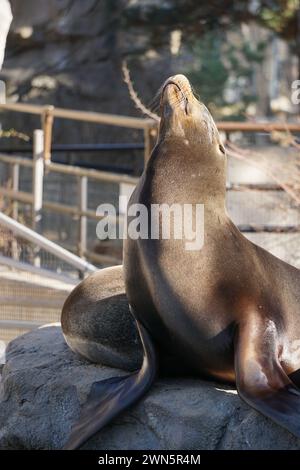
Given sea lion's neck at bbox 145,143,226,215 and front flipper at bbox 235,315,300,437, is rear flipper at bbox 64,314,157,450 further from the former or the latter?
sea lion's neck at bbox 145,143,226,215

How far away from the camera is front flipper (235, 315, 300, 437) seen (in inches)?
110

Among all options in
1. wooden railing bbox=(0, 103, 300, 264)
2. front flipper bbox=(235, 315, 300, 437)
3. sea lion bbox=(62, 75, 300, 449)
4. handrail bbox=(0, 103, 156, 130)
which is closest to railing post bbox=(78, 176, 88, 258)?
wooden railing bbox=(0, 103, 300, 264)

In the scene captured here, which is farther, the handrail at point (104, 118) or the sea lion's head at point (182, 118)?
the handrail at point (104, 118)

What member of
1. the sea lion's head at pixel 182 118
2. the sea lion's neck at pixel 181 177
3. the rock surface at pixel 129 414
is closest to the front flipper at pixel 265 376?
the rock surface at pixel 129 414

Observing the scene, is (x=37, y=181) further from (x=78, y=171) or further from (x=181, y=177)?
(x=181, y=177)

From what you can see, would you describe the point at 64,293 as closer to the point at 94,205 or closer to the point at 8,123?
the point at 94,205

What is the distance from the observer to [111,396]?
3.05 m

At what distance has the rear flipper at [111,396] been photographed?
2912 mm

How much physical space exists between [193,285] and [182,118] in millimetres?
577

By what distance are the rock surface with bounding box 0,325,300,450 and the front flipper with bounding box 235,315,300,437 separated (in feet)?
0.38

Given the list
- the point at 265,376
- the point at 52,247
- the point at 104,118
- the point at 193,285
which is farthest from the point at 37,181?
the point at 265,376

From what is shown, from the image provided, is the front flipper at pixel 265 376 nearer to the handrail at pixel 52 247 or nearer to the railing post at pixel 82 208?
the handrail at pixel 52 247

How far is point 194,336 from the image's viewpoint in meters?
3.12

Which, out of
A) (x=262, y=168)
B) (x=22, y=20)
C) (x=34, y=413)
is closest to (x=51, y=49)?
(x=22, y=20)
